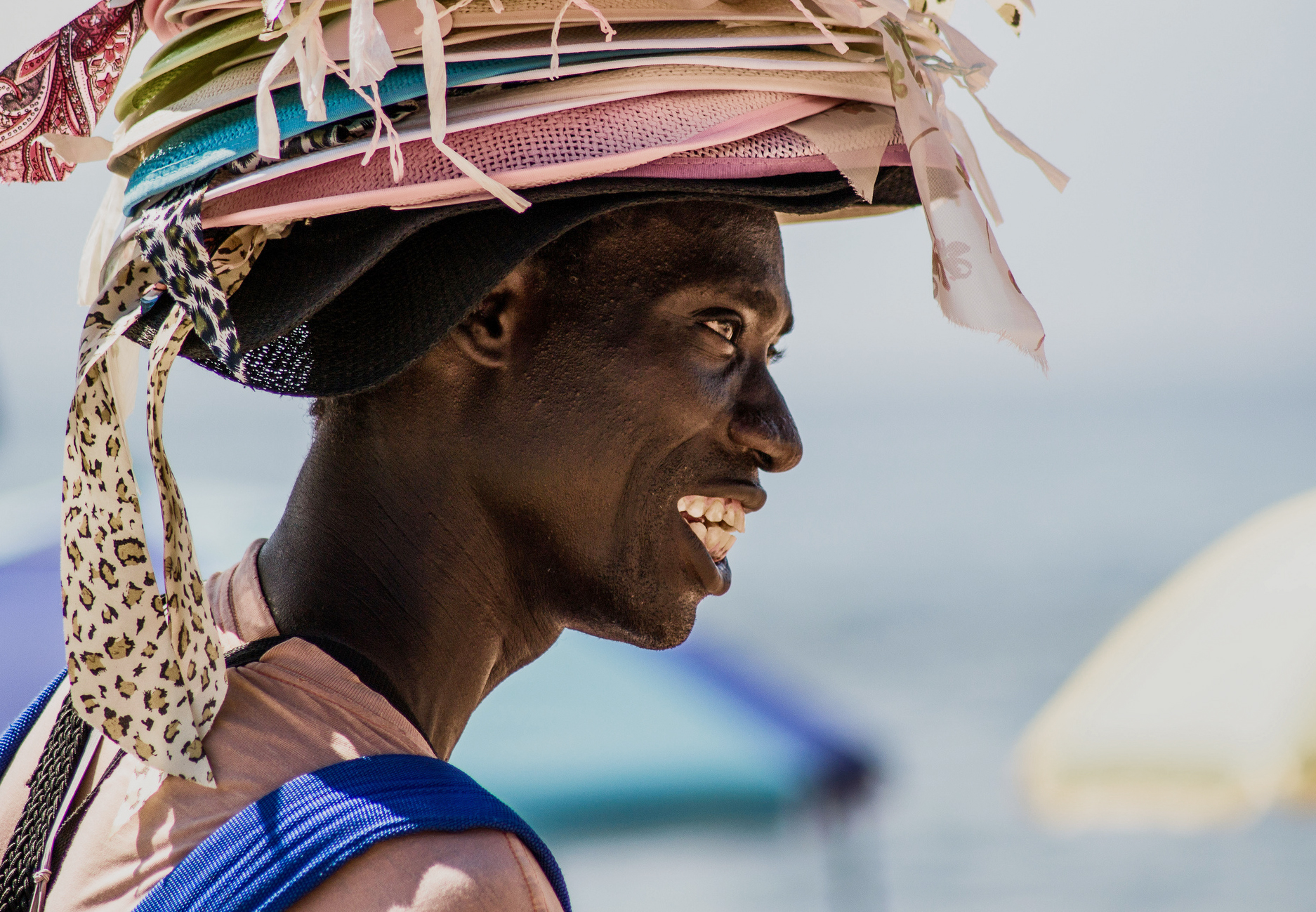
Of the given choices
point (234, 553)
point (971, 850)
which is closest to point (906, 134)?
point (234, 553)

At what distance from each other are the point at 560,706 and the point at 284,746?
3440 mm

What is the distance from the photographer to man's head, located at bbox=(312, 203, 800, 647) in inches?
→ 72.5

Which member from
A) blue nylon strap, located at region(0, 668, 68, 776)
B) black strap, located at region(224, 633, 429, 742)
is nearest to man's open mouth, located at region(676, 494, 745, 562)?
black strap, located at region(224, 633, 429, 742)

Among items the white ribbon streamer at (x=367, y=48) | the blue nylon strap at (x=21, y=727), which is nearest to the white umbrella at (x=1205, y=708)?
the blue nylon strap at (x=21, y=727)

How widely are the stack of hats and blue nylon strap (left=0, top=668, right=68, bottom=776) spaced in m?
0.35

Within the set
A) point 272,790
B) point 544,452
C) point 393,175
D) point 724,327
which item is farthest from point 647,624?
point 393,175

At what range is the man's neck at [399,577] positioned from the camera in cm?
179

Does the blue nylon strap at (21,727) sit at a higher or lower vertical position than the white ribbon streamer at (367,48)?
lower

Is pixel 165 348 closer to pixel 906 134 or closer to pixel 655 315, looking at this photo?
pixel 655 315

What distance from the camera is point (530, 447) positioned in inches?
72.4

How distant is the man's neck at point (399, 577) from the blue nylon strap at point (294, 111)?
1.34 feet

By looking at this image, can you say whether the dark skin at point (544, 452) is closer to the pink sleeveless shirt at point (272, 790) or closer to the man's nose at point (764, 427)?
the man's nose at point (764, 427)

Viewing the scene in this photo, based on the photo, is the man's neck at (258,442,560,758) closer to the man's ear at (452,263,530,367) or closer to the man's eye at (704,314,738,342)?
the man's ear at (452,263,530,367)

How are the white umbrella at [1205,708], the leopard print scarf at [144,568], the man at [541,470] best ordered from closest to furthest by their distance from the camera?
the leopard print scarf at [144,568] → the man at [541,470] → the white umbrella at [1205,708]
